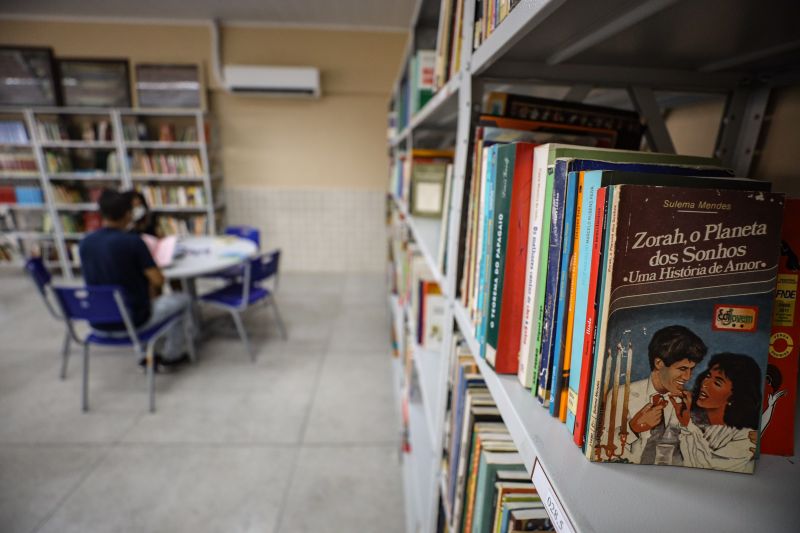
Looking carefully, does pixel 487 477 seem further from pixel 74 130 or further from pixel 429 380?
pixel 74 130

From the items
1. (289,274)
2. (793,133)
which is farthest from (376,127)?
(793,133)

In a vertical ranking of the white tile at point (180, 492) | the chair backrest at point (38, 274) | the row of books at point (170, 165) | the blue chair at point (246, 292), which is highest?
the row of books at point (170, 165)

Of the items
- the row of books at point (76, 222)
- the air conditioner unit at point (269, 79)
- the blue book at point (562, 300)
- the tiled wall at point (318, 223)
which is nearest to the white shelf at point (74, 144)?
the row of books at point (76, 222)

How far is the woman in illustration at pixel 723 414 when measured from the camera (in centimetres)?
40

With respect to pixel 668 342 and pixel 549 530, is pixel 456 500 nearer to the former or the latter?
pixel 549 530

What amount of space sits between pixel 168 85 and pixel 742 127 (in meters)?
5.44

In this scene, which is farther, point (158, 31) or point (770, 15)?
point (158, 31)

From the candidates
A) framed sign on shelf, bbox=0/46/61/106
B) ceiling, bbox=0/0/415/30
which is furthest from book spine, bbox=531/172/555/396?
framed sign on shelf, bbox=0/46/61/106

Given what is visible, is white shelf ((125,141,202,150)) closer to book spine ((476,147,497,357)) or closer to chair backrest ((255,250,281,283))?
chair backrest ((255,250,281,283))

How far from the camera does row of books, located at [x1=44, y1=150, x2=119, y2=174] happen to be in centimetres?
457

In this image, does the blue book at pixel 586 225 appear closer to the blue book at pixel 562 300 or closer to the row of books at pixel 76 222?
the blue book at pixel 562 300

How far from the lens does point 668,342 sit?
0.40 meters

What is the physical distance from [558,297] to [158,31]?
592 centimetres

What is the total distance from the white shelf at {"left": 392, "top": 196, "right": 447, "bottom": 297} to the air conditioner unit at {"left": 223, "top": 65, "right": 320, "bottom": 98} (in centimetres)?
359
